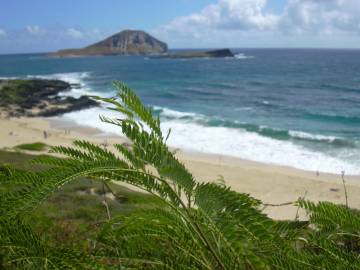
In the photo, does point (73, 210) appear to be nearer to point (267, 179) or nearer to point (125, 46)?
point (267, 179)

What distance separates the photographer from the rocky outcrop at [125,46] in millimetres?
184750

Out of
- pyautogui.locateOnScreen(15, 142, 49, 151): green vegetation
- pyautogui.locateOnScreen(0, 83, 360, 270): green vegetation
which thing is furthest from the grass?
pyautogui.locateOnScreen(15, 142, 49, 151): green vegetation

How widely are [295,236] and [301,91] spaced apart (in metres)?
58.4

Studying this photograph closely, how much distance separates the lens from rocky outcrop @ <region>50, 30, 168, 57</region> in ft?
606

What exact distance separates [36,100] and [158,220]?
55035 millimetres

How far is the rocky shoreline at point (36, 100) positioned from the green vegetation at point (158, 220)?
4003 centimetres

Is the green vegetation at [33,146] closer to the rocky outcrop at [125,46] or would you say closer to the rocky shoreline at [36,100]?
the rocky shoreline at [36,100]

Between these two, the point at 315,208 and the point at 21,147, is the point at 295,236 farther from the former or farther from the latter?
the point at 21,147

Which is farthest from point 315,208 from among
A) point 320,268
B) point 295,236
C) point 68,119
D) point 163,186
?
point 68,119

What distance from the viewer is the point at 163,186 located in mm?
1859

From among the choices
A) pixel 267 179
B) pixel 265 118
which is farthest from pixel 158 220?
pixel 265 118

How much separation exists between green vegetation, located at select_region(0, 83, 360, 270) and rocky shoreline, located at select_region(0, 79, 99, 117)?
131 feet

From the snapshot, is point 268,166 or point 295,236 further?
point 268,166

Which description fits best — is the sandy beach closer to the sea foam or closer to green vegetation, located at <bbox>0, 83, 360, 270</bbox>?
the sea foam
